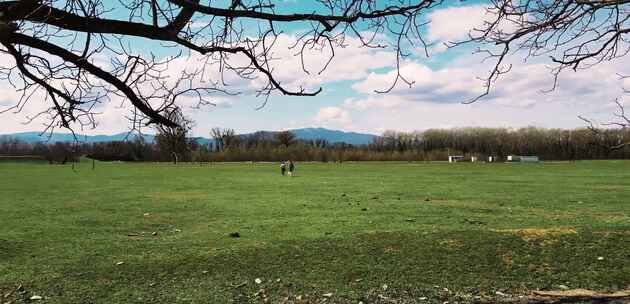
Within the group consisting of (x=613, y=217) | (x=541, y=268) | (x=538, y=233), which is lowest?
(x=541, y=268)

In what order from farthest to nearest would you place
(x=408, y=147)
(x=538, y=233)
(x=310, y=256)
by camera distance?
(x=408, y=147) < (x=538, y=233) < (x=310, y=256)

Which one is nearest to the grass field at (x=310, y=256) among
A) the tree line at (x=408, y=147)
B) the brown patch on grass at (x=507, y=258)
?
the brown patch on grass at (x=507, y=258)

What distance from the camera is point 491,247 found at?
35.9 ft

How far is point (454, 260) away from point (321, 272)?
2491mm

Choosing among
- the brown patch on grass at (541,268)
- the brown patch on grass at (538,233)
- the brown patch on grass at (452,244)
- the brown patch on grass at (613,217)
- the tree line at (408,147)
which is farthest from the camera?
the tree line at (408,147)

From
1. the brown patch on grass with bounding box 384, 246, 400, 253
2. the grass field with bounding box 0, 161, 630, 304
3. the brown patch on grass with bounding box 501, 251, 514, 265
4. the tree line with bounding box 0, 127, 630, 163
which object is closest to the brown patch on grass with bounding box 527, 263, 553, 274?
the grass field with bounding box 0, 161, 630, 304

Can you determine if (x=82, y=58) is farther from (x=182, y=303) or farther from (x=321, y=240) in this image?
(x=321, y=240)

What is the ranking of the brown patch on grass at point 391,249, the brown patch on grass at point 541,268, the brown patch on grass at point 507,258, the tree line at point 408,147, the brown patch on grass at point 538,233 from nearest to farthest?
the brown patch on grass at point 541,268 < the brown patch on grass at point 507,258 < the brown patch on grass at point 391,249 < the brown patch on grass at point 538,233 < the tree line at point 408,147

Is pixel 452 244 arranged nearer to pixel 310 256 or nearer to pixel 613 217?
pixel 310 256

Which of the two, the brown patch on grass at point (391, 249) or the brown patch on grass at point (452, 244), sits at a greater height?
the brown patch on grass at point (452, 244)

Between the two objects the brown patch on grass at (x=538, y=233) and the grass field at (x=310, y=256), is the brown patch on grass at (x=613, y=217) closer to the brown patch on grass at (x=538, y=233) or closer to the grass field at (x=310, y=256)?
the grass field at (x=310, y=256)

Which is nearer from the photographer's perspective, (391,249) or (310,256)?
(310,256)

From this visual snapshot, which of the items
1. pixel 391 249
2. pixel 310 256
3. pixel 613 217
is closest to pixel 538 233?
pixel 391 249

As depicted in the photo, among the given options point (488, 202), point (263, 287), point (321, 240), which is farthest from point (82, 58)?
point (488, 202)
